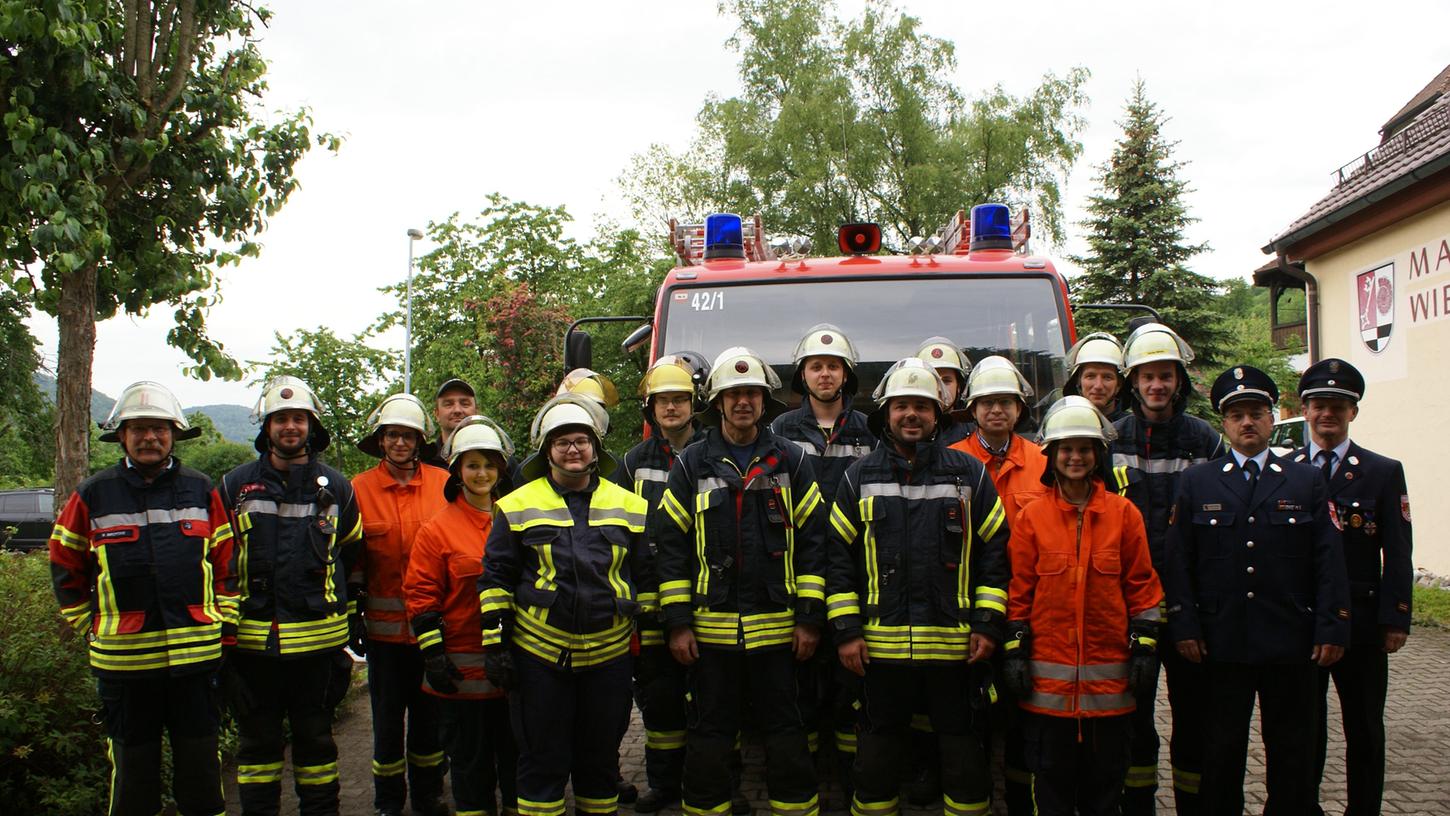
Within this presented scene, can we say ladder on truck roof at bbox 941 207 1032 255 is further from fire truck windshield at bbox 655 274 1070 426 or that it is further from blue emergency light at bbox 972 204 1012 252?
fire truck windshield at bbox 655 274 1070 426

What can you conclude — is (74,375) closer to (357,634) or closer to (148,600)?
(148,600)

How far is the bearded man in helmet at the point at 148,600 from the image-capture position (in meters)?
3.99

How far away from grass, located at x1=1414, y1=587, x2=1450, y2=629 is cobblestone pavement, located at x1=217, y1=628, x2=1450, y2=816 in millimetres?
2426

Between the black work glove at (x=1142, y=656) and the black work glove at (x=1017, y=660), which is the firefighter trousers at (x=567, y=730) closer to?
the black work glove at (x=1017, y=660)

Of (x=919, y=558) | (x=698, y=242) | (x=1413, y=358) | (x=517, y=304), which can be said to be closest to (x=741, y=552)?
(x=919, y=558)

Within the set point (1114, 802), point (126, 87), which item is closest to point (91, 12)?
point (126, 87)

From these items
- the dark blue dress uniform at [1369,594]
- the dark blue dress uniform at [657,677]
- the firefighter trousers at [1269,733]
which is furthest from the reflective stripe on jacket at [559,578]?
the dark blue dress uniform at [1369,594]

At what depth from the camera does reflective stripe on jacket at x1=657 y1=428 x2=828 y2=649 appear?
4.11 metres

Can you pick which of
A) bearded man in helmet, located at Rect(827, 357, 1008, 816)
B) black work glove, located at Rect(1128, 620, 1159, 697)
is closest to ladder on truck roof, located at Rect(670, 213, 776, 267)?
bearded man in helmet, located at Rect(827, 357, 1008, 816)

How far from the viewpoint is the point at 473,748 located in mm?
4402

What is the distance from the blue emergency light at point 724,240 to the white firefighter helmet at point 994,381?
2524 millimetres

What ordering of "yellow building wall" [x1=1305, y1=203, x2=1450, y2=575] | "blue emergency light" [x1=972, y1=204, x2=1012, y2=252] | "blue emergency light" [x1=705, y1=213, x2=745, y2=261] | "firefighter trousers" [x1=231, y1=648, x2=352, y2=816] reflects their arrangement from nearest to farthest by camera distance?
1. "firefighter trousers" [x1=231, y1=648, x2=352, y2=816]
2. "blue emergency light" [x1=972, y1=204, x2=1012, y2=252]
3. "blue emergency light" [x1=705, y1=213, x2=745, y2=261]
4. "yellow building wall" [x1=1305, y1=203, x2=1450, y2=575]

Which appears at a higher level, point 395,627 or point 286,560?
point 286,560

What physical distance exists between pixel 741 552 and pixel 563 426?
2.86 ft
